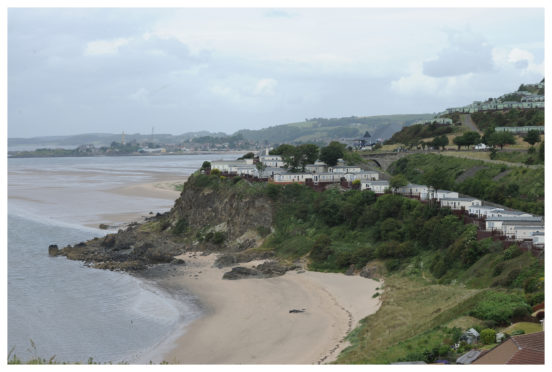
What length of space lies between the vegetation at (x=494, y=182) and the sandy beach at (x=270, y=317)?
496 inches

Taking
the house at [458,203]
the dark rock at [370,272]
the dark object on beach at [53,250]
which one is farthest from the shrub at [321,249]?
the dark object on beach at [53,250]

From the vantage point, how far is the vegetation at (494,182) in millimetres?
43094

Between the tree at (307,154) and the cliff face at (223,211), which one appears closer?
the cliff face at (223,211)

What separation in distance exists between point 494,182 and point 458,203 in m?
10.7

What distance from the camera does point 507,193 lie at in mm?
47312

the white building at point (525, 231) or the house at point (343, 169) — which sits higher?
the house at point (343, 169)

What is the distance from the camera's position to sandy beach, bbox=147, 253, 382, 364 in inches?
1035

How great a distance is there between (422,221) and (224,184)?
21687 millimetres

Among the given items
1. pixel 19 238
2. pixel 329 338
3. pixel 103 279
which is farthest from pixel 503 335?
pixel 19 238

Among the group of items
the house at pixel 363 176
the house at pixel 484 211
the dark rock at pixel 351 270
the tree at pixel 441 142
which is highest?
the tree at pixel 441 142

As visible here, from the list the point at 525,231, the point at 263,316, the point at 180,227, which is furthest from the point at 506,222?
the point at 180,227

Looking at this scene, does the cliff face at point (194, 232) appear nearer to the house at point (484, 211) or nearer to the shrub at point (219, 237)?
the shrub at point (219, 237)

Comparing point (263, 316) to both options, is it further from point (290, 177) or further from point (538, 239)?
point (290, 177)

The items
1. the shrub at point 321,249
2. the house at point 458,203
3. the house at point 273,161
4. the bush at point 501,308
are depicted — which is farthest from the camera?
the house at point 273,161
